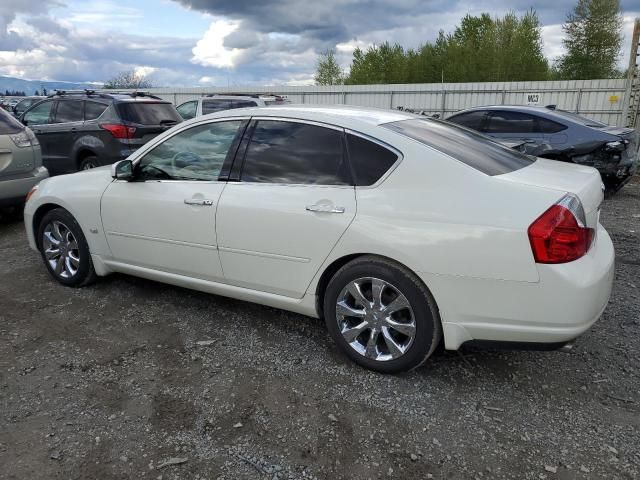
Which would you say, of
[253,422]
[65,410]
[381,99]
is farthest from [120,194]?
[381,99]

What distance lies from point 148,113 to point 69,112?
1.53 meters

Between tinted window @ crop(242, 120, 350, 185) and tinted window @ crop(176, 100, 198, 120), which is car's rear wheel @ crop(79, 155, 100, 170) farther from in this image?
tinted window @ crop(242, 120, 350, 185)

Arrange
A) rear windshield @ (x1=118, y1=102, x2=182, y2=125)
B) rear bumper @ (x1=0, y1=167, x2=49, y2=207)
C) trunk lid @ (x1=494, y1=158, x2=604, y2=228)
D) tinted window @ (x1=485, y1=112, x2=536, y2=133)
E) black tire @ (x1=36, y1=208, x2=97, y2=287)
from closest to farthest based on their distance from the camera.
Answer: trunk lid @ (x1=494, y1=158, x2=604, y2=228), black tire @ (x1=36, y1=208, x2=97, y2=287), rear bumper @ (x1=0, y1=167, x2=49, y2=207), rear windshield @ (x1=118, y1=102, x2=182, y2=125), tinted window @ (x1=485, y1=112, x2=536, y2=133)

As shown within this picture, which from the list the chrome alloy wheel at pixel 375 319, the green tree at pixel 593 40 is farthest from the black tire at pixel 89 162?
the green tree at pixel 593 40

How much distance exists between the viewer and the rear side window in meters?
8.67

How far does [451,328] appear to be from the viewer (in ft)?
9.00

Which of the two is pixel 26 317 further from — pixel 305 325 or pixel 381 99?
pixel 381 99

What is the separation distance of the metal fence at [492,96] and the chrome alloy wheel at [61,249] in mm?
13139

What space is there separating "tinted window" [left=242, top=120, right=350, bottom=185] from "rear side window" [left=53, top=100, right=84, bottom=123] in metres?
6.53

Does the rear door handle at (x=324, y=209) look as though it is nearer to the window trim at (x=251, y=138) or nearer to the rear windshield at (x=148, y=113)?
the window trim at (x=251, y=138)

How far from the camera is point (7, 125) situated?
20.9 ft

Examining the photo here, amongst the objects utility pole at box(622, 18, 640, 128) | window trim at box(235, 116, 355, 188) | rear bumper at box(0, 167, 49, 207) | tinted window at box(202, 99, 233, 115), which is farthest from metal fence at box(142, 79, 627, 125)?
window trim at box(235, 116, 355, 188)

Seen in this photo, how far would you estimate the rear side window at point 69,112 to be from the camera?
28.5 feet

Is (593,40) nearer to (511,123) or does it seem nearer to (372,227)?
(511,123)
